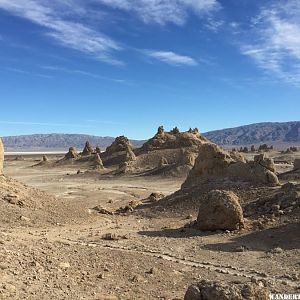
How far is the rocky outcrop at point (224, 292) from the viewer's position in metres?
8.07

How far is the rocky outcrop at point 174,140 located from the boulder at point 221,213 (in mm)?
38260

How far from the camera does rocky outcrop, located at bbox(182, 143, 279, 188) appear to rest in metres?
23.0

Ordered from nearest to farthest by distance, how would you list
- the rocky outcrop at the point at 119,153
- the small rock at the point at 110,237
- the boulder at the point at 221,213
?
the small rock at the point at 110,237, the boulder at the point at 221,213, the rocky outcrop at the point at 119,153

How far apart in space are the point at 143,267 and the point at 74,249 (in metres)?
1.96

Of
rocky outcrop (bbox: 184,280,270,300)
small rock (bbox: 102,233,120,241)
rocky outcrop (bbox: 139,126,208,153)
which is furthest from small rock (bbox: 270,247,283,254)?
rocky outcrop (bbox: 139,126,208,153)

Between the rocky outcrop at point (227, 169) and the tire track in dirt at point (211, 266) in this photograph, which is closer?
the tire track in dirt at point (211, 266)

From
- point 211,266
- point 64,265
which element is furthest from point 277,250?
point 64,265

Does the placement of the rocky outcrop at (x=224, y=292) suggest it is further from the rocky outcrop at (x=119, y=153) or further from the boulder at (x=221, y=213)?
the rocky outcrop at (x=119, y=153)

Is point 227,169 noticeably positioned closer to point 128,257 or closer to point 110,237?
point 110,237

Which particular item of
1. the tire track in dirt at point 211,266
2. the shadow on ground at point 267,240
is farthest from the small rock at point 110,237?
the shadow on ground at point 267,240

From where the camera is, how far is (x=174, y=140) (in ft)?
194

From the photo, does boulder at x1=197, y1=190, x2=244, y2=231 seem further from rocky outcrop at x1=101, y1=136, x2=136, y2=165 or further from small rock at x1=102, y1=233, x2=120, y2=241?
Result: rocky outcrop at x1=101, y1=136, x2=136, y2=165

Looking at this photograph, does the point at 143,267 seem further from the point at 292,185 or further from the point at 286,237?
the point at 292,185

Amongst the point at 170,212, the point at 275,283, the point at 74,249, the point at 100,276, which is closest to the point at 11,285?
the point at 100,276
